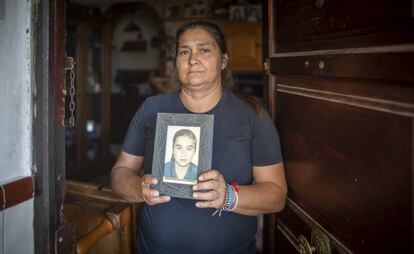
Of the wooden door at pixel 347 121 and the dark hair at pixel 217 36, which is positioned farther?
the dark hair at pixel 217 36

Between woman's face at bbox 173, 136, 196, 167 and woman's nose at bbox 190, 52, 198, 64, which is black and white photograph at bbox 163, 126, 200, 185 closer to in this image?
woman's face at bbox 173, 136, 196, 167

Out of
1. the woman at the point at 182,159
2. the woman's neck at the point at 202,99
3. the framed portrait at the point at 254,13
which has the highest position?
the framed portrait at the point at 254,13

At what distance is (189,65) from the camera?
1.37 metres

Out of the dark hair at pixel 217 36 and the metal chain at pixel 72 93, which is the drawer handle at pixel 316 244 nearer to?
the dark hair at pixel 217 36

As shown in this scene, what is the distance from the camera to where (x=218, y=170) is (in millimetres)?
1365

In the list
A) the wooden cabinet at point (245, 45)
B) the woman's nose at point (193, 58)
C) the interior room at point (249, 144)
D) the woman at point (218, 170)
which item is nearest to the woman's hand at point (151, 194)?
the interior room at point (249, 144)

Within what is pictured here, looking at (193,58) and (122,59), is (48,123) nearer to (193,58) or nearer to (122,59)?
(193,58)

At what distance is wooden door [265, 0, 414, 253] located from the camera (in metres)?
0.81

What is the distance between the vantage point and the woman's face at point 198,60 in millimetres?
1364

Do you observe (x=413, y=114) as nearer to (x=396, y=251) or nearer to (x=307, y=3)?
(x=396, y=251)

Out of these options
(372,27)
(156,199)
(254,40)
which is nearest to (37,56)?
(156,199)

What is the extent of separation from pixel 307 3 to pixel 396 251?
2.75 feet

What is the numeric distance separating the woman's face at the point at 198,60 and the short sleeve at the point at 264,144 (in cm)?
26

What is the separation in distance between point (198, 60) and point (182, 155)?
417mm
